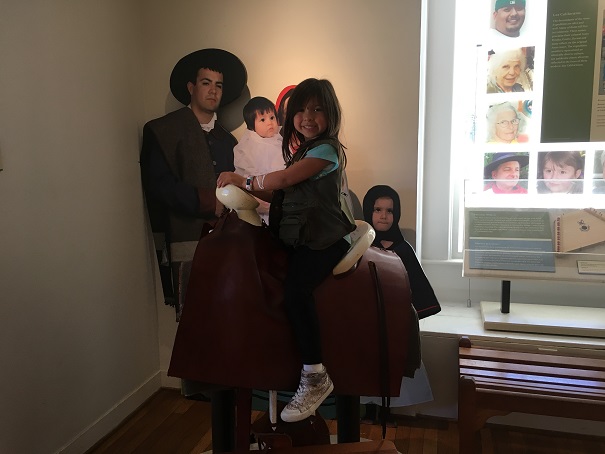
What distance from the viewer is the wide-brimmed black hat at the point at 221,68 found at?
240cm

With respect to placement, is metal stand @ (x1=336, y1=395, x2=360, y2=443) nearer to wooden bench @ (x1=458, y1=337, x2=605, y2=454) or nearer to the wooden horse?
the wooden horse

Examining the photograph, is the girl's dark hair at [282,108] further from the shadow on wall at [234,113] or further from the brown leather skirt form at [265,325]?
the brown leather skirt form at [265,325]

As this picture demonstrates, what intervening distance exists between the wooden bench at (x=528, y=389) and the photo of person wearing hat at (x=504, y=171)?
893 millimetres

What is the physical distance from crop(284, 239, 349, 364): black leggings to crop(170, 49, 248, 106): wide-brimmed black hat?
1288mm

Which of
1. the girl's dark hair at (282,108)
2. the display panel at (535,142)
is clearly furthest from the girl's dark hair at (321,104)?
the display panel at (535,142)

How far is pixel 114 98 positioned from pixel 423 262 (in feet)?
5.82

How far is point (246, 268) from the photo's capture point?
4.28 ft

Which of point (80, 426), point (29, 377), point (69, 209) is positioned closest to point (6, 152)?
point (69, 209)

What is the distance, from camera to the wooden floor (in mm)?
2113

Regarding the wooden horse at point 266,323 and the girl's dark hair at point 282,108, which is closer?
the wooden horse at point 266,323

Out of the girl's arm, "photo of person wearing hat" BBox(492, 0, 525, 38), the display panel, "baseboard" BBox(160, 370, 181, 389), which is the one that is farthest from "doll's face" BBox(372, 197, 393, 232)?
"baseboard" BBox(160, 370, 181, 389)

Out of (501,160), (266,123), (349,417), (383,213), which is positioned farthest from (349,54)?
(349,417)

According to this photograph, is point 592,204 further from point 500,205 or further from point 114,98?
point 114,98

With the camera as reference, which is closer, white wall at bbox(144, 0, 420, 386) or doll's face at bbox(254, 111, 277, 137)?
white wall at bbox(144, 0, 420, 386)
